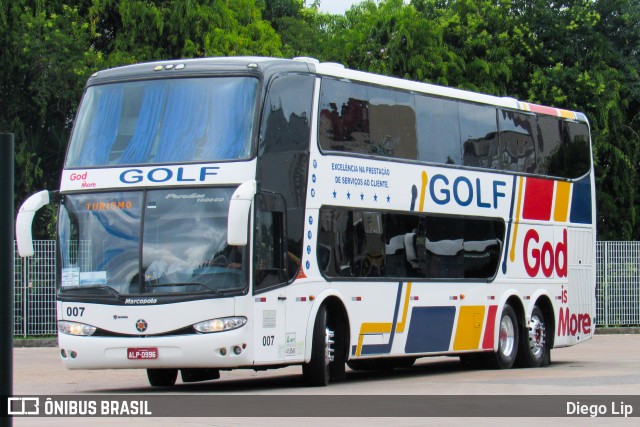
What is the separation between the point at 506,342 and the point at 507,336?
102 millimetres

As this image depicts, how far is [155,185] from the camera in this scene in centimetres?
1582

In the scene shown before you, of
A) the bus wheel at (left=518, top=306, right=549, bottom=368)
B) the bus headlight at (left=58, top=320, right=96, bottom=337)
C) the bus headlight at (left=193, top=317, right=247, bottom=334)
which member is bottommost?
the bus wheel at (left=518, top=306, right=549, bottom=368)

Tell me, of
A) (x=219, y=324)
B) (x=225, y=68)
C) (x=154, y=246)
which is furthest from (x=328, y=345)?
(x=225, y=68)

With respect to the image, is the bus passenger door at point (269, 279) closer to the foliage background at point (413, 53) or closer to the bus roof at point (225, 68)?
the bus roof at point (225, 68)

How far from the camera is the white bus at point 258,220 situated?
15453 mm

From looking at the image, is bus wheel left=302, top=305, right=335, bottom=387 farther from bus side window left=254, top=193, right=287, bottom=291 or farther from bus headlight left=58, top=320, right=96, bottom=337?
bus headlight left=58, top=320, right=96, bottom=337

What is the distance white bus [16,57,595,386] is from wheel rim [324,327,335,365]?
0.05 m

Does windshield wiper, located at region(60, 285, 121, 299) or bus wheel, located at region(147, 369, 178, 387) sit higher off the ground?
windshield wiper, located at region(60, 285, 121, 299)

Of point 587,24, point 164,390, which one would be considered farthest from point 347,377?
point 587,24

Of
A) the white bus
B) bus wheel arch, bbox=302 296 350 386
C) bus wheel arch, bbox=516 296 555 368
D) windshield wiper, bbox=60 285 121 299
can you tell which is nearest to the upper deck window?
the white bus

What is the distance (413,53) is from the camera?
41.2m

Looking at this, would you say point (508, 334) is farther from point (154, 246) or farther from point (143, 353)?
point (143, 353)

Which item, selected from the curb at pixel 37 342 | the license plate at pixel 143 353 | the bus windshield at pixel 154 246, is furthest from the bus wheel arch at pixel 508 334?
the curb at pixel 37 342

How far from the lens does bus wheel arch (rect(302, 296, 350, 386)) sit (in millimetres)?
16562
